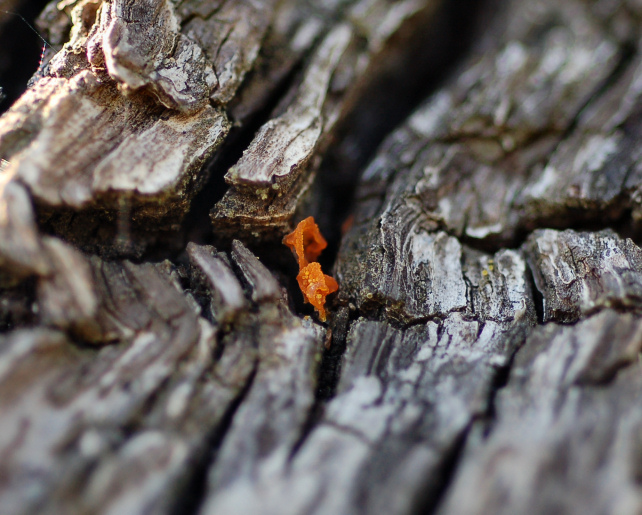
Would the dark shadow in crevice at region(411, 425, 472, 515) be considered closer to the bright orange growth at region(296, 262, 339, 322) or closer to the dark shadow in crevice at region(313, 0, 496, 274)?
the bright orange growth at region(296, 262, 339, 322)

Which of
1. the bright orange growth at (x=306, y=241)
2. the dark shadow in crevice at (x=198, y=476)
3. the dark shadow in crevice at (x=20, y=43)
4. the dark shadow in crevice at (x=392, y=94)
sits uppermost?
the dark shadow in crevice at (x=20, y=43)

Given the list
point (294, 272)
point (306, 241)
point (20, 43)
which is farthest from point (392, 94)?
point (20, 43)

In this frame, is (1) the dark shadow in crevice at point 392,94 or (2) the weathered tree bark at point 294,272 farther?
(1) the dark shadow in crevice at point 392,94

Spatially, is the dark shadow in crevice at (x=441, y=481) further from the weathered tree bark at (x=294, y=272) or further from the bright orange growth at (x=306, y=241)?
the bright orange growth at (x=306, y=241)

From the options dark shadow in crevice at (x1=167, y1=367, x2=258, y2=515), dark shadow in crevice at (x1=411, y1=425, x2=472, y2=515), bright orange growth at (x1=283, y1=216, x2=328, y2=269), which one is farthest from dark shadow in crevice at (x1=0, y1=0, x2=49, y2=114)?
dark shadow in crevice at (x1=411, y1=425, x2=472, y2=515)

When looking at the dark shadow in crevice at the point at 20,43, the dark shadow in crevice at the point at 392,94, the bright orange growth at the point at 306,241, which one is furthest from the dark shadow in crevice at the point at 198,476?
the dark shadow in crevice at the point at 20,43

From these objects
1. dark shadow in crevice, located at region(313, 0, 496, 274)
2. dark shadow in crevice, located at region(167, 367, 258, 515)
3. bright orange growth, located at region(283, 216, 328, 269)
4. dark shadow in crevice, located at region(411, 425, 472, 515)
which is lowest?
dark shadow in crevice, located at region(411, 425, 472, 515)

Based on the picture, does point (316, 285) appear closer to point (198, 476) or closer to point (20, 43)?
point (198, 476)

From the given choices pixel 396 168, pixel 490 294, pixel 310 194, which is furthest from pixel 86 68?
pixel 490 294
